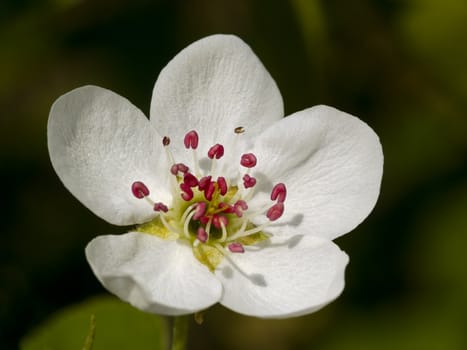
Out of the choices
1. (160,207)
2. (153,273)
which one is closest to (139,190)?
(160,207)

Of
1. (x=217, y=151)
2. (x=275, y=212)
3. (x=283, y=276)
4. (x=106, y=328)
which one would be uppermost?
(x=217, y=151)

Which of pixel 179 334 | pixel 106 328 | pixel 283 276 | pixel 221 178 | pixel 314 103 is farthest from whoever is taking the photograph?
pixel 314 103

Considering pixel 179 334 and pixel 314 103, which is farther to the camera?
pixel 314 103

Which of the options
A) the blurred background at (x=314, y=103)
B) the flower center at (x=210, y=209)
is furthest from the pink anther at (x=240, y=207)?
the blurred background at (x=314, y=103)

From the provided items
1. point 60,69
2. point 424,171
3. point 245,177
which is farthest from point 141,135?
point 424,171

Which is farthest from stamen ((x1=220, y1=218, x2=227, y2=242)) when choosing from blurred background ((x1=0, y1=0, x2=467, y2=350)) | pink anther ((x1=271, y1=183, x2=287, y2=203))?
blurred background ((x1=0, y1=0, x2=467, y2=350))

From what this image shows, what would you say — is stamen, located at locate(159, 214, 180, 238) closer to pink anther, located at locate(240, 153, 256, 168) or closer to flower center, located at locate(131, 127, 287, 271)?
flower center, located at locate(131, 127, 287, 271)

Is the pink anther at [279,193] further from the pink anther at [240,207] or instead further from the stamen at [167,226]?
the stamen at [167,226]

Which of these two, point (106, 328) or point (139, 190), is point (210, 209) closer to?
point (139, 190)
